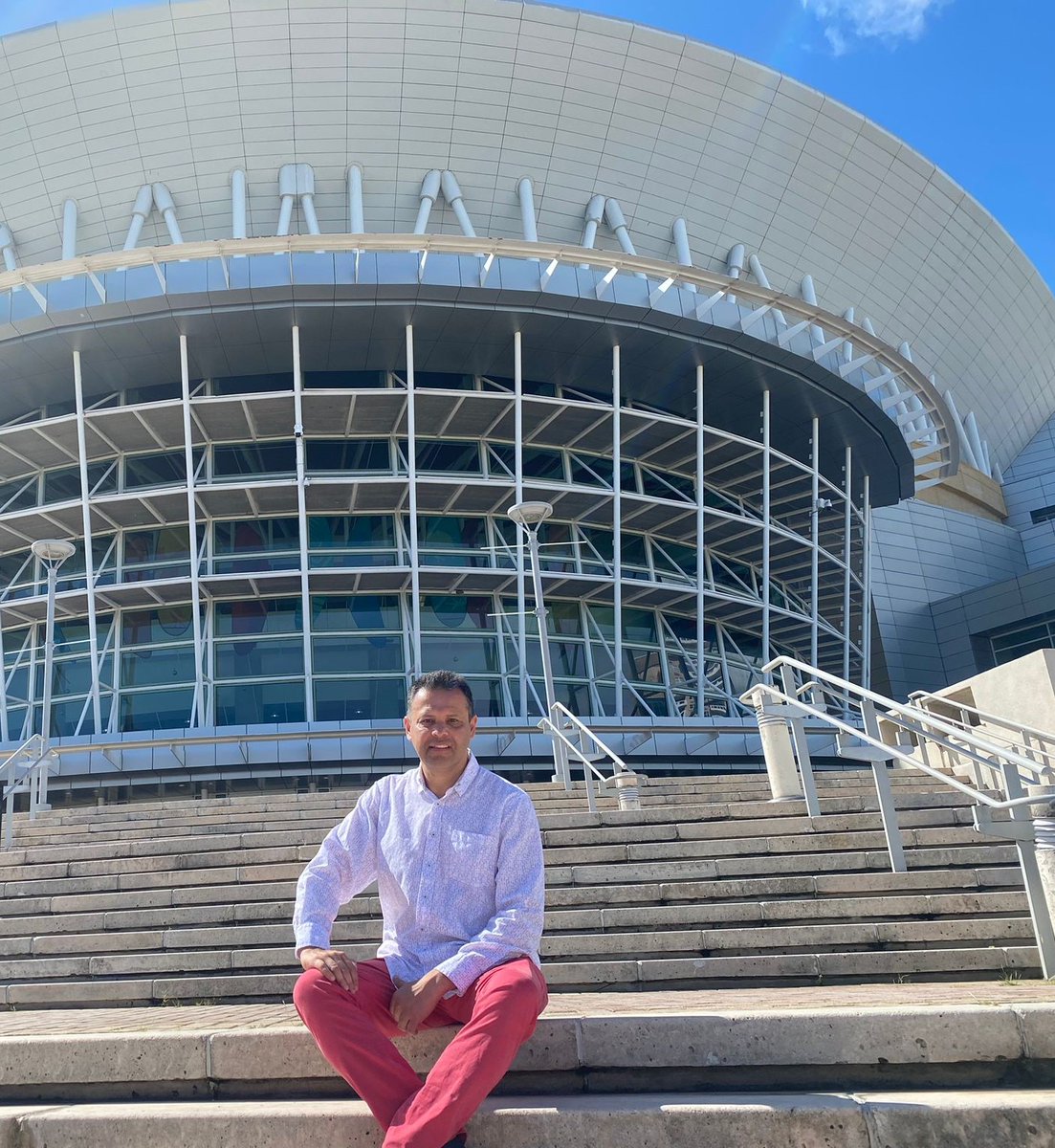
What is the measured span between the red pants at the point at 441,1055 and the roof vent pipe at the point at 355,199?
28018mm

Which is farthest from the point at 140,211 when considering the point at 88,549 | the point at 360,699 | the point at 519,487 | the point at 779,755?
the point at 779,755

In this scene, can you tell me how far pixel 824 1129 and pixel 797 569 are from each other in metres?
29.3

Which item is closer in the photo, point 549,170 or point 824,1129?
point 824,1129

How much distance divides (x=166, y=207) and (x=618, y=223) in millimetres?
13318

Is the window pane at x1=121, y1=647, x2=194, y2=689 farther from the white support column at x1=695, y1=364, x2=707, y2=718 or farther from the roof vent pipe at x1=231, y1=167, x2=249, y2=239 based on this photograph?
the roof vent pipe at x1=231, y1=167, x2=249, y2=239

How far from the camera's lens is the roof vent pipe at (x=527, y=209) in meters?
29.3

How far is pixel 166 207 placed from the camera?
2956 cm

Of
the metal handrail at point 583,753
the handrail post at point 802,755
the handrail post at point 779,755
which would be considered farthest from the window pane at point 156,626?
the handrail post at point 802,755

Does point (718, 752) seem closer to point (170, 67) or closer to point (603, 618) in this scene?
point (603, 618)

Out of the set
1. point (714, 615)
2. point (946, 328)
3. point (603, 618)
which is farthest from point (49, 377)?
point (946, 328)

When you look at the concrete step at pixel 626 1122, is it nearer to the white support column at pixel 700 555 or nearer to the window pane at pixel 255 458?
the white support column at pixel 700 555

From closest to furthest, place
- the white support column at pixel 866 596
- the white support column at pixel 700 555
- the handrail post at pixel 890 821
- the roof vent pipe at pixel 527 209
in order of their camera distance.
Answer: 1. the handrail post at pixel 890 821
2. the white support column at pixel 700 555
3. the white support column at pixel 866 596
4. the roof vent pipe at pixel 527 209

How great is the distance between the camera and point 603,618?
85.0 ft

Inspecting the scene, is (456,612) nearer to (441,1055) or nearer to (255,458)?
(255,458)
